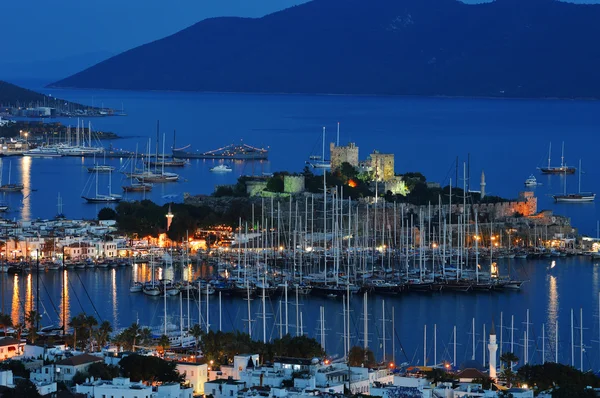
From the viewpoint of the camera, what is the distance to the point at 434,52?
188 metres

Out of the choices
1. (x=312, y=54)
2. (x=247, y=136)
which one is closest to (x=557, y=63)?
(x=312, y=54)

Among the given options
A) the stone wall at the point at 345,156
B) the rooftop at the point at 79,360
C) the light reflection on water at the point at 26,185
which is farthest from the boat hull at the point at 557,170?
the rooftop at the point at 79,360

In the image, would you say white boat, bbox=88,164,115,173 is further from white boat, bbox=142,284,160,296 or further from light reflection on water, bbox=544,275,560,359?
white boat, bbox=142,284,160,296

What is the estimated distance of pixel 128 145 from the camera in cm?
8306

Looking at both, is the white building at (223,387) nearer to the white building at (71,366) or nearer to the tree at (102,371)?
the tree at (102,371)

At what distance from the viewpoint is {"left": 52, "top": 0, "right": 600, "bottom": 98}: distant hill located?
177 metres

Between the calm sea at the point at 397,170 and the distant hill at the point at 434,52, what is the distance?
1139 centimetres

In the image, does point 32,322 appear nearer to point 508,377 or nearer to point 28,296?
point 28,296

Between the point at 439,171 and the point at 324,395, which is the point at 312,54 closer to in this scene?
the point at 439,171

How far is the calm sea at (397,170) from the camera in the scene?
2605 cm

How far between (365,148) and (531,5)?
4596 inches

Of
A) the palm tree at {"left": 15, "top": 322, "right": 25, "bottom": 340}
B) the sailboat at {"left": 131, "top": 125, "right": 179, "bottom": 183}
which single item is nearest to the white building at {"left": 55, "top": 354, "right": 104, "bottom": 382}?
the palm tree at {"left": 15, "top": 322, "right": 25, "bottom": 340}

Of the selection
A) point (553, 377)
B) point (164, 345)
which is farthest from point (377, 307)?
point (553, 377)

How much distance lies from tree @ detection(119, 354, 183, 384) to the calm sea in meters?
5.45
